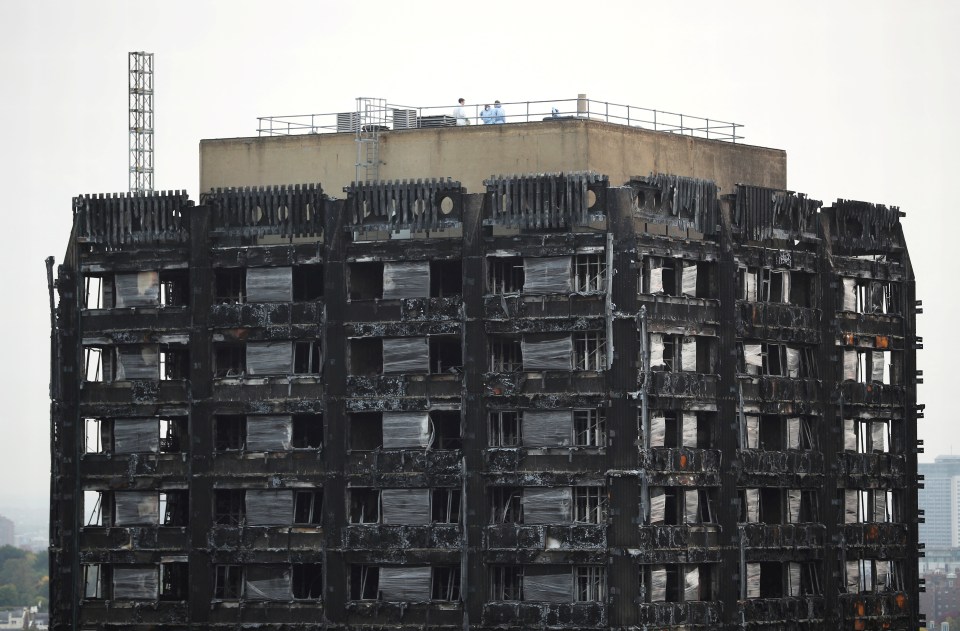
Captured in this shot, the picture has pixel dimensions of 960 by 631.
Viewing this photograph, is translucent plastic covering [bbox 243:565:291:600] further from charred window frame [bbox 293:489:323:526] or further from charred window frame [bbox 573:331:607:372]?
charred window frame [bbox 573:331:607:372]

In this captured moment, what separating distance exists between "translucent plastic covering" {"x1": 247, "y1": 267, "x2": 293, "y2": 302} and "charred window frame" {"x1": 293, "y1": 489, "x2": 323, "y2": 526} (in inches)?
401

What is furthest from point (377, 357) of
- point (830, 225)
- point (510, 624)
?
point (830, 225)

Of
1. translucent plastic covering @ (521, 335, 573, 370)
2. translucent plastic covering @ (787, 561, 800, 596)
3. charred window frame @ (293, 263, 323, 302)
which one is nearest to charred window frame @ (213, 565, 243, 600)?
charred window frame @ (293, 263, 323, 302)

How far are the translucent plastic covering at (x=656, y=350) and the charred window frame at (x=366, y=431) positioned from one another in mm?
14566

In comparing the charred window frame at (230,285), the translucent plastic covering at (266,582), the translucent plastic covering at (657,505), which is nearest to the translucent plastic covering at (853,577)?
the translucent plastic covering at (657,505)

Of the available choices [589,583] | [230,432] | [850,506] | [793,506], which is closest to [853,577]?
[850,506]

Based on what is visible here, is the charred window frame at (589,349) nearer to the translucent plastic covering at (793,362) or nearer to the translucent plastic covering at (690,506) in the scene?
the translucent plastic covering at (690,506)

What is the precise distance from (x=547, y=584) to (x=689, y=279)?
17.4 metres

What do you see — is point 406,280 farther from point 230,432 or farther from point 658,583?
point 658,583

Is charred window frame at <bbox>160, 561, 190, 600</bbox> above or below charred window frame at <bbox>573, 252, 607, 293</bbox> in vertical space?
below

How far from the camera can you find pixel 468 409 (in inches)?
4385

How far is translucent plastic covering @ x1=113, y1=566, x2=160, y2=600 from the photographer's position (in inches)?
4584

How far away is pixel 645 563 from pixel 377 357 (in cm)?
1786

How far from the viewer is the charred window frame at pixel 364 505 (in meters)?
114
